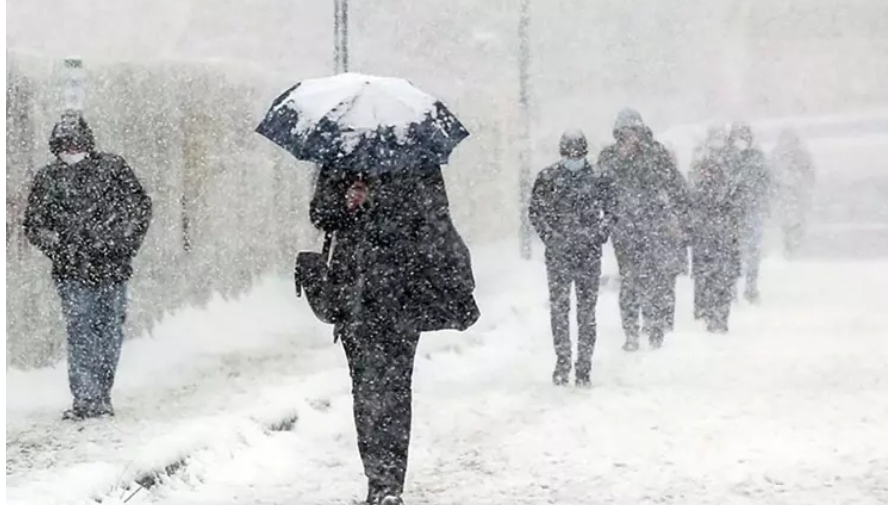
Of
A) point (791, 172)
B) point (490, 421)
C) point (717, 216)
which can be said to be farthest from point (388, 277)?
point (791, 172)

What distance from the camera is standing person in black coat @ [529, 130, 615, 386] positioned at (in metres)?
9.59

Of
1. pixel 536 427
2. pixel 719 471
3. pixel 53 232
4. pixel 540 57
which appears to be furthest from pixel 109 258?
pixel 540 57

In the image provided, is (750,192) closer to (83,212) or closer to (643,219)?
(643,219)

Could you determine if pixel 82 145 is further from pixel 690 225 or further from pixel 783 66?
pixel 783 66

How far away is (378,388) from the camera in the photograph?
605 centimetres

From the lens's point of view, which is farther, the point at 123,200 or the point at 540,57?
the point at 540,57

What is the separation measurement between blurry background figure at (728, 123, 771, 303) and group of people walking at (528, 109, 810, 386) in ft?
0.05

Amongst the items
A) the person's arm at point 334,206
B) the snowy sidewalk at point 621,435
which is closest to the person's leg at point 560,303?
the snowy sidewalk at point 621,435

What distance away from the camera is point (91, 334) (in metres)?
8.55

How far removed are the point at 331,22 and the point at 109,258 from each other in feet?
83.1

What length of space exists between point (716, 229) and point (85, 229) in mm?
6287

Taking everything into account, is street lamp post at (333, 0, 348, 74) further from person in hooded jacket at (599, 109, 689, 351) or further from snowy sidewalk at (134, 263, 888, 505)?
snowy sidewalk at (134, 263, 888, 505)

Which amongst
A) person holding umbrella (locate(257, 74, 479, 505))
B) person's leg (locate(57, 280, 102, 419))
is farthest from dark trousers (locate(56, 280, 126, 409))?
person holding umbrella (locate(257, 74, 479, 505))

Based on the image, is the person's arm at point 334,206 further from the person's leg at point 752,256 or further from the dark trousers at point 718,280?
the person's leg at point 752,256
